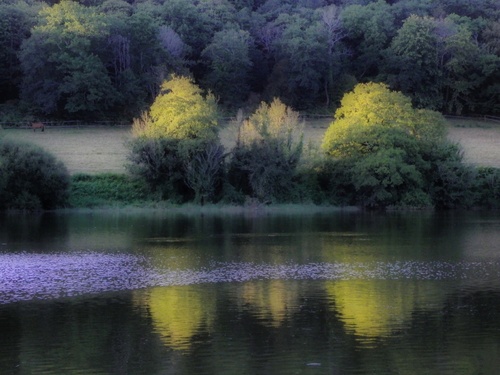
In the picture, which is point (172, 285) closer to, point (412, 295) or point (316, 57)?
point (412, 295)

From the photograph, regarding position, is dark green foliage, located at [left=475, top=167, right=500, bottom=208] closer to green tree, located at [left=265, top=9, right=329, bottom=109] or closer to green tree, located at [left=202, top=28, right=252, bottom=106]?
green tree, located at [left=265, top=9, right=329, bottom=109]

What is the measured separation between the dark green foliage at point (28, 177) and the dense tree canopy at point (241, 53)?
2750 centimetres

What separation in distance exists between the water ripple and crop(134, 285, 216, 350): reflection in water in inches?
73.0

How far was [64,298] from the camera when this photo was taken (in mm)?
30172

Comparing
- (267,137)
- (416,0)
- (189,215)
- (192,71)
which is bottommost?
(189,215)

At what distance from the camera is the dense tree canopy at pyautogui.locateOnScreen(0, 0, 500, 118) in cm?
9475

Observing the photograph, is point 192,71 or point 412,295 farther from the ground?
point 192,71

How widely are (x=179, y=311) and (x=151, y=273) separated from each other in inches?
330

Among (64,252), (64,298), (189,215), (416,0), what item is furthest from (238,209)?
(416,0)

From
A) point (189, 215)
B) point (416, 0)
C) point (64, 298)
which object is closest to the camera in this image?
point (64, 298)

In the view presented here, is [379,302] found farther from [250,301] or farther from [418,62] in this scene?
[418,62]

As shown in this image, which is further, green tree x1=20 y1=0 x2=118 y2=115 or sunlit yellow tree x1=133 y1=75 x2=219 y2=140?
green tree x1=20 y1=0 x2=118 y2=115

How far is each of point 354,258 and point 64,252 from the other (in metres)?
14.8

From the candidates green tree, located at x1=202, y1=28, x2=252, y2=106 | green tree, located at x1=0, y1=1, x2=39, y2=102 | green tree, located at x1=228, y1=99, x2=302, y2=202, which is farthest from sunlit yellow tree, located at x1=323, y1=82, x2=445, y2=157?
green tree, located at x1=0, y1=1, x2=39, y2=102
